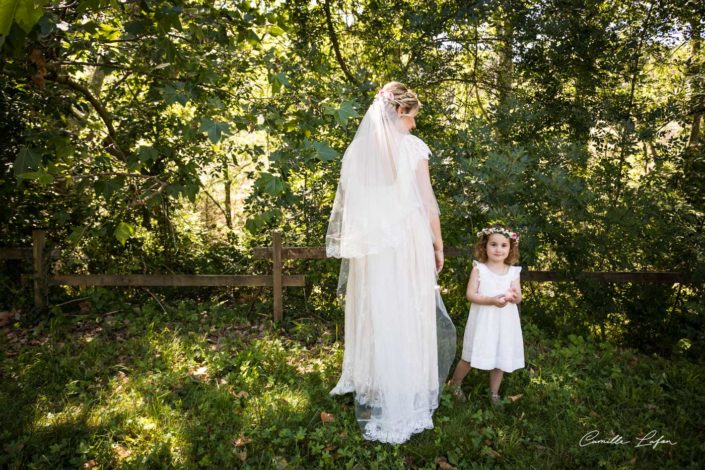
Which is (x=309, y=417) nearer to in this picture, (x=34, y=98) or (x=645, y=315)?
(x=645, y=315)

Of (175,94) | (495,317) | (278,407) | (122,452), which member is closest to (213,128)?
(175,94)

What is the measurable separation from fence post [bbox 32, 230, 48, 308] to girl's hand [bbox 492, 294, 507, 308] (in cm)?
507

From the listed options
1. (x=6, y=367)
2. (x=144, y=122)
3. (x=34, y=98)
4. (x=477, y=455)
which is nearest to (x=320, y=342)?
(x=477, y=455)

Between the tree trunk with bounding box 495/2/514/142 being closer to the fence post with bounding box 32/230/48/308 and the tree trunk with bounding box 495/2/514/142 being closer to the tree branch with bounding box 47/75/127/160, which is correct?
the tree branch with bounding box 47/75/127/160

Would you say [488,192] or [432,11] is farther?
[432,11]

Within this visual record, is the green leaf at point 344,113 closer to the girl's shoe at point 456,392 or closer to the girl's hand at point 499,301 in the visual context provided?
the girl's hand at point 499,301

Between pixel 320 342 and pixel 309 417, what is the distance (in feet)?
5.00

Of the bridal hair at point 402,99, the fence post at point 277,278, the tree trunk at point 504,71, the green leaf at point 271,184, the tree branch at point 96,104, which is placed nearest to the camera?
the green leaf at point 271,184

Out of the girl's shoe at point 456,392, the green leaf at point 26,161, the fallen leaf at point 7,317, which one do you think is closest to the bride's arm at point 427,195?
the girl's shoe at point 456,392

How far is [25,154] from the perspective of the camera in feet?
13.0

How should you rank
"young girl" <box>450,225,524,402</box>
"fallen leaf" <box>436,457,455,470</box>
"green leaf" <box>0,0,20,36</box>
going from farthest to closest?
1. "young girl" <box>450,225,524,402</box>
2. "fallen leaf" <box>436,457,455,470</box>
3. "green leaf" <box>0,0,20,36</box>

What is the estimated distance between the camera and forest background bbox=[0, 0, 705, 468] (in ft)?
14.7

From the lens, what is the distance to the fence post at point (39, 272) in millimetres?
5648
